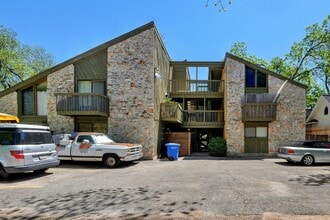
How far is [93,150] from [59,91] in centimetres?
602

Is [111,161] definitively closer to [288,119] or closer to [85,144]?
[85,144]

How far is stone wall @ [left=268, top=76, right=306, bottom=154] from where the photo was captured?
64.4 ft

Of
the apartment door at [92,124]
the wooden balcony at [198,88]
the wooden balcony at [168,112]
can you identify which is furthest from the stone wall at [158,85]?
the apartment door at [92,124]

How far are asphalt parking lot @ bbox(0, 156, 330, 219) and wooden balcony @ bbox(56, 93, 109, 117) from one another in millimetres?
6047

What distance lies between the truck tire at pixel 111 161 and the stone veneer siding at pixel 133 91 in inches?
139

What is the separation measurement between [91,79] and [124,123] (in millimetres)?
3492

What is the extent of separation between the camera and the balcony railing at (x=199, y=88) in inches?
883

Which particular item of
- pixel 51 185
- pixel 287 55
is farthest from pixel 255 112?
pixel 287 55

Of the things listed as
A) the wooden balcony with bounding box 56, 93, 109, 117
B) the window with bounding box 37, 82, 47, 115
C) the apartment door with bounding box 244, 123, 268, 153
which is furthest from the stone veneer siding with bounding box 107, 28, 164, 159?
the apartment door with bounding box 244, 123, 268, 153

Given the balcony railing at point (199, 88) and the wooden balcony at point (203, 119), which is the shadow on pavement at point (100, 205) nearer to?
the wooden balcony at point (203, 119)

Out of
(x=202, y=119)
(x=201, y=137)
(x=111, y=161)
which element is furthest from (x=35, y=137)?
(x=201, y=137)

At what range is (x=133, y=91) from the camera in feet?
56.4

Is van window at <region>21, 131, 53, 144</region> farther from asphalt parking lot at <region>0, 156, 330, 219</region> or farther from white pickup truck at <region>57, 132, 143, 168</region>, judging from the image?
white pickup truck at <region>57, 132, 143, 168</region>

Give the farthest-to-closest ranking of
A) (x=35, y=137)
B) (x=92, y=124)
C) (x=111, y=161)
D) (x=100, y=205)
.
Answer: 1. (x=92, y=124)
2. (x=111, y=161)
3. (x=35, y=137)
4. (x=100, y=205)
